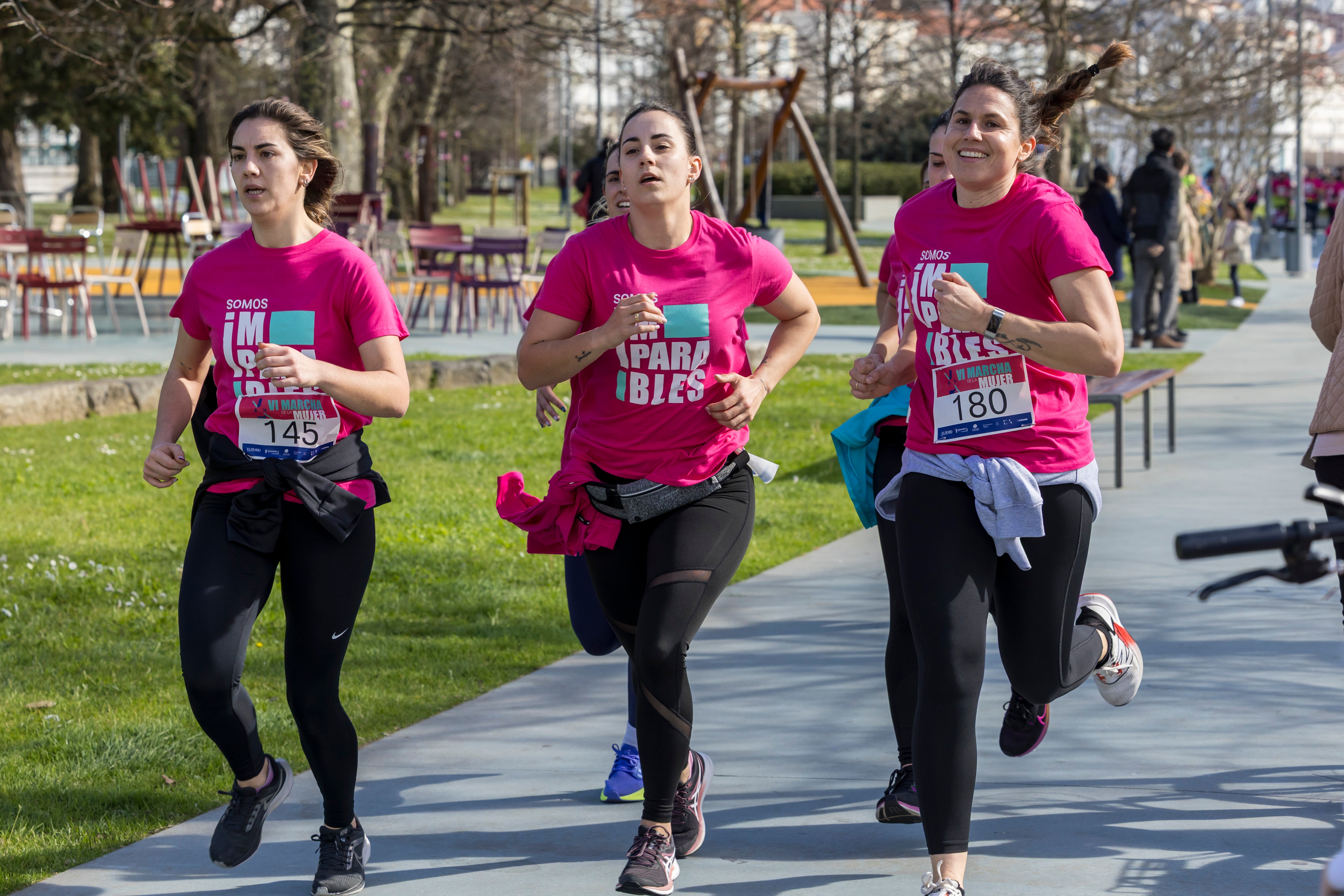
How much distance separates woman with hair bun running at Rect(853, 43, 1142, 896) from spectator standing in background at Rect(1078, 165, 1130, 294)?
13420mm

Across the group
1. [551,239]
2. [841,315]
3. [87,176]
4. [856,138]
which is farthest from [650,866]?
[87,176]

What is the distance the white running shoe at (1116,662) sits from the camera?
4.07 meters

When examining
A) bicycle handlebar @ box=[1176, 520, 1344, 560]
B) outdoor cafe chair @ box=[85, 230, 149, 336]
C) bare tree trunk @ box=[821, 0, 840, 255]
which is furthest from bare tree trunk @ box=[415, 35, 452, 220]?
bicycle handlebar @ box=[1176, 520, 1344, 560]

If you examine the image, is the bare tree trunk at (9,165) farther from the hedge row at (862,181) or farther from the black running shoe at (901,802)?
the black running shoe at (901,802)

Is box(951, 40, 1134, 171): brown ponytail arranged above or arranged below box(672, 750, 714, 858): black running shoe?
above

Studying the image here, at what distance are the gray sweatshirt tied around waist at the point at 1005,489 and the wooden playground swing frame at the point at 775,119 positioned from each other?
17315 millimetres

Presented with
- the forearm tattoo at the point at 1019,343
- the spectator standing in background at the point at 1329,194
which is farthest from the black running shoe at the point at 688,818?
the spectator standing in background at the point at 1329,194

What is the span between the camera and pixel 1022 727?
413 cm

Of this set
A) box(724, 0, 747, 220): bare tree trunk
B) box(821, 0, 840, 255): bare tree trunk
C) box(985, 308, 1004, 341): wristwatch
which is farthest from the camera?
box(821, 0, 840, 255): bare tree trunk

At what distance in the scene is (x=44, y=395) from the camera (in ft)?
39.4

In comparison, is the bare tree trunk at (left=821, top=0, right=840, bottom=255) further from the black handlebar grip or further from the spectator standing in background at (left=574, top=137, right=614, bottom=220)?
the black handlebar grip

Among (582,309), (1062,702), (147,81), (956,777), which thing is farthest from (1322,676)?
(147,81)

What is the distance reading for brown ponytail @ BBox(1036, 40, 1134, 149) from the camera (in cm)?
374

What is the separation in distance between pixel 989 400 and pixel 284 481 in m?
1.59
